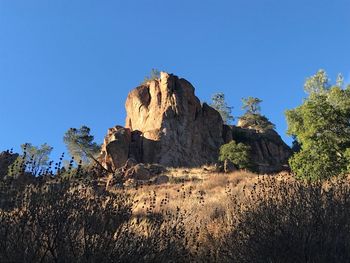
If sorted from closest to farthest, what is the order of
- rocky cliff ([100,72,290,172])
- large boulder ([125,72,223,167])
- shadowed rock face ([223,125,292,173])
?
rocky cliff ([100,72,290,172]) → large boulder ([125,72,223,167]) → shadowed rock face ([223,125,292,173])

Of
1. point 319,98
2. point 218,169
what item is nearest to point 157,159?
point 218,169

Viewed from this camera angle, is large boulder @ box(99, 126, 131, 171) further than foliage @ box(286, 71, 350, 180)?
Yes

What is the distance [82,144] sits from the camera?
5919 centimetres

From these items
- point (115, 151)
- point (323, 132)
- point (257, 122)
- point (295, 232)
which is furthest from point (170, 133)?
point (295, 232)

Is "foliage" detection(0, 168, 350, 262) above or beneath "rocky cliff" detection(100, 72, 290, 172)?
beneath

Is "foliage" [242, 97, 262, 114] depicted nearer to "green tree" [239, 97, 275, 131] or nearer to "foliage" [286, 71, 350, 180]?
"green tree" [239, 97, 275, 131]

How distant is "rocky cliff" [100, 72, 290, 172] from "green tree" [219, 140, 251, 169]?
331 cm

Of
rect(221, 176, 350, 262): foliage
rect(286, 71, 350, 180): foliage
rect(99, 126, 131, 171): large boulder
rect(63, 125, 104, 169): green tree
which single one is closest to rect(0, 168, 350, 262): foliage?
rect(221, 176, 350, 262): foliage

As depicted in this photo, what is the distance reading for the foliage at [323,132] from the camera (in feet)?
85.4

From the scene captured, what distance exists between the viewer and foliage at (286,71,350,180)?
26016mm

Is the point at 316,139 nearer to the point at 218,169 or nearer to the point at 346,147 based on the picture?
the point at 346,147

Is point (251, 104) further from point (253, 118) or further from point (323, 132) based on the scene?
point (323, 132)

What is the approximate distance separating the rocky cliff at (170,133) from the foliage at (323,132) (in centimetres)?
1985

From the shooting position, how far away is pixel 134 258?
5969mm
